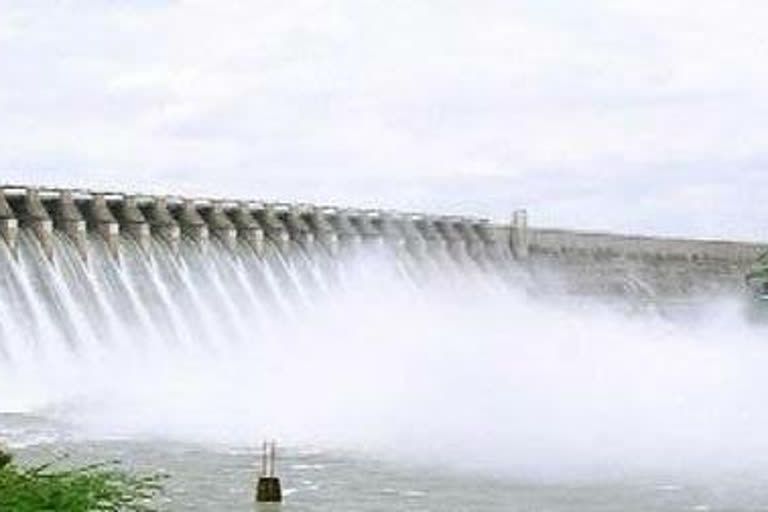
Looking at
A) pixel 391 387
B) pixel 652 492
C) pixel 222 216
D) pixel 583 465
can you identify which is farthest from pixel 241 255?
pixel 652 492

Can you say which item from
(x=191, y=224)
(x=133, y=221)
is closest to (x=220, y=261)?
(x=191, y=224)

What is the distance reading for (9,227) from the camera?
40.7 meters

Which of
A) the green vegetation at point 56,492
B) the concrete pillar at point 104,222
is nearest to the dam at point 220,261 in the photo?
the concrete pillar at point 104,222

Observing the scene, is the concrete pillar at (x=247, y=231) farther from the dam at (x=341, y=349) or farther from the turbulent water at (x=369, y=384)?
the turbulent water at (x=369, y=384)

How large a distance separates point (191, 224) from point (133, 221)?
258 centimetres

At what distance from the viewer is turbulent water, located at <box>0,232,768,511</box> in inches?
1075

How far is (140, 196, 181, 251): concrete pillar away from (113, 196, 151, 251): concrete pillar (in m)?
0.46

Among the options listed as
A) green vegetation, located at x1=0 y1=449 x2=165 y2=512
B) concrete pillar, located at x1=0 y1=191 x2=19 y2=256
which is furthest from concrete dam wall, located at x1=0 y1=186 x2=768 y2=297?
green vegetation, located at x1=0 y1=449 x2=165 y2=512

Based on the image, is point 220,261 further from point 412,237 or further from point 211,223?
point 412,237

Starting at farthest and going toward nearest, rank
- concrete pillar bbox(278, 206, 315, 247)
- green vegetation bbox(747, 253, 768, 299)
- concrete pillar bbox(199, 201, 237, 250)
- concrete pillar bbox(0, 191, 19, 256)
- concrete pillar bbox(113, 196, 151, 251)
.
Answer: green vegetation bbox(747, 253, 768, 299) < concrete pillar bbox(278, 206, 315, 247) < concrete pillar bbox(199, 201, 237, 250) < concrete pillar bbox(113, 196, 151, 251) < concrete pillar bbox(0, 191, 19, 256)

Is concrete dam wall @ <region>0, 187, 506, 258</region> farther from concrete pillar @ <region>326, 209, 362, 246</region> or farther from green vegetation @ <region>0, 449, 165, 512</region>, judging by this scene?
green vegetation @ <region>0, 449, 165, 512</region>

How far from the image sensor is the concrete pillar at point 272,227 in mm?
50531

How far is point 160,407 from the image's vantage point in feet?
124

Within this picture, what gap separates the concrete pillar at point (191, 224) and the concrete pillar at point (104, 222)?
2.80 metres
